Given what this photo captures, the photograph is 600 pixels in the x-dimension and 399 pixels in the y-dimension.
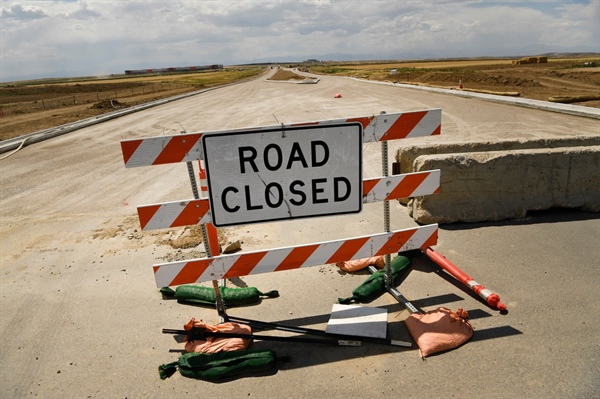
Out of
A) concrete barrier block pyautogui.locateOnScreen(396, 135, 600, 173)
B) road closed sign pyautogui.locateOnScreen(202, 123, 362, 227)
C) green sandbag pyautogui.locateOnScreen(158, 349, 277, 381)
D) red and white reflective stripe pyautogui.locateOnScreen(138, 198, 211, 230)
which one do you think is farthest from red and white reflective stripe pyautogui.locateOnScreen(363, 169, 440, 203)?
concrete barrier block pyautogui.locateOnScreen(396, 135, 600, 173)

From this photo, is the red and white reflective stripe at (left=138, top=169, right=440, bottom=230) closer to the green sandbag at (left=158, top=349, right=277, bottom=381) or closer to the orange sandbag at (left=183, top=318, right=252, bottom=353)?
the orange sandbag at (left=183, top=318, right=252, bottom=353)

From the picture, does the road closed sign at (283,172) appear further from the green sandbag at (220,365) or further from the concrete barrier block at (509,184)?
the concrete barrier block at (509,184)

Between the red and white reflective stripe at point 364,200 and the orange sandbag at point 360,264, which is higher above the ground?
the red and white reflective stripe at point 364,200

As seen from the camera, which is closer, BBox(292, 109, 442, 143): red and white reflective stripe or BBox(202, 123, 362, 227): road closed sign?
BBox(202, 123, 362, 227): road closed sign

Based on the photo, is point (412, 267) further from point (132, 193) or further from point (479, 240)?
point (132, 193)

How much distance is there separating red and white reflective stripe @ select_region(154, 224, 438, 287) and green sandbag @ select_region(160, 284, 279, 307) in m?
0.60

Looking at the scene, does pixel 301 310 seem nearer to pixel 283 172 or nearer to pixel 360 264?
pixel 360 264

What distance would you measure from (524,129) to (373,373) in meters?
11.8

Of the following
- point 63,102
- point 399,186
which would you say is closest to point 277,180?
point 399,186

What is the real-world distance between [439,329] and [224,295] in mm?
2169

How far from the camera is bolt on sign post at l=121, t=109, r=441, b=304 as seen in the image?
3.27 meters

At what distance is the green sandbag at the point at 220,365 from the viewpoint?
3.14 meters

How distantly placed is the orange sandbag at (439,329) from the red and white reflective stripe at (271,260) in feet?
2.34

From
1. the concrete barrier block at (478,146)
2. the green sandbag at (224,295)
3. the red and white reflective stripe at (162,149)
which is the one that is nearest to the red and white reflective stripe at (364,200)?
the red and white reflective stripe at (162,149)
